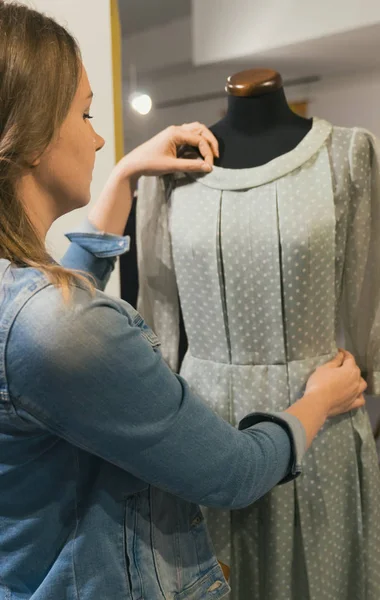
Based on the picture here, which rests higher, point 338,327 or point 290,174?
point 290,174

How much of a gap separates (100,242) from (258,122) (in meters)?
0.31

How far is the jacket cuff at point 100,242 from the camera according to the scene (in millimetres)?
936

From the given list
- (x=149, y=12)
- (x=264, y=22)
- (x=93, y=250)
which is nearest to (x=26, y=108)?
(x=93, y=250)

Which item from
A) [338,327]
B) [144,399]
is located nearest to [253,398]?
[338,327]

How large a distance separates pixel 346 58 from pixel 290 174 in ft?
2.89

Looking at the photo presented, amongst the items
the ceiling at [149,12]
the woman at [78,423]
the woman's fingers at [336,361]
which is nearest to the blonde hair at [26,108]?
the woman at [78,423]

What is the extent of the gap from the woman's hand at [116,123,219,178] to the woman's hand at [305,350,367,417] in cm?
35

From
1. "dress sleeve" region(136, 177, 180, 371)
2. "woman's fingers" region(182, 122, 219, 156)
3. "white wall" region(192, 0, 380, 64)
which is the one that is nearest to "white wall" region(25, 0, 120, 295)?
"dress sleeve" region(136, 177, 180, 371)

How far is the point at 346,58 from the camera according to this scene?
62.6 inches

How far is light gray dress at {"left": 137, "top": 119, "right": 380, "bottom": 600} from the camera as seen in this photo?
87 cm

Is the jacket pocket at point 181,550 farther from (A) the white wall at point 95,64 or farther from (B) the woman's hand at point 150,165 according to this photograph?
(A) the white wall at point 95,64

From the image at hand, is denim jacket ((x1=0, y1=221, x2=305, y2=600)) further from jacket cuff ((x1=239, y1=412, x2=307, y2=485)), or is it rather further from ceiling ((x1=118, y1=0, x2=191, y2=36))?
ceiling ((x1=118, y1=0, x2=191, y2=36))

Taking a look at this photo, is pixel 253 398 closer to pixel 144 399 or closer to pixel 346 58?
pixel 144 399

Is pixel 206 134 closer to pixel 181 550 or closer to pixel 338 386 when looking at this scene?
pixel 338 386
